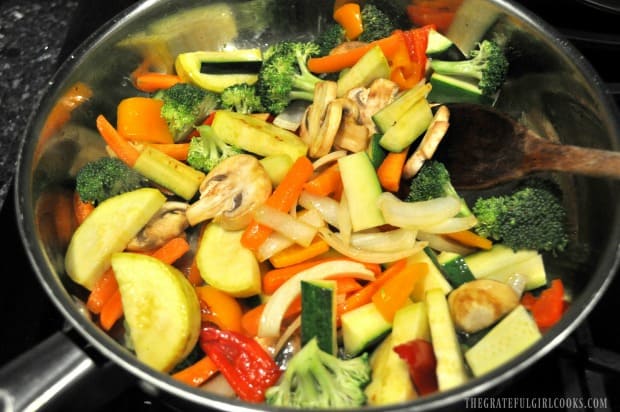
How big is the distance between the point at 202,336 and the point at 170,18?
1.14 meters

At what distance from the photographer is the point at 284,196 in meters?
1.78

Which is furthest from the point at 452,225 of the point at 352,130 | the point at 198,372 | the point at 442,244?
the point at 198,372

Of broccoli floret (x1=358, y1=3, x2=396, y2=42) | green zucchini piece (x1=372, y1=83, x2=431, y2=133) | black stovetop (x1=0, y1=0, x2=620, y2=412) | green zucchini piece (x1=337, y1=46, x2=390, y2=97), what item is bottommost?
black stovetop (x1=0, y1=0, x2=620, y2=412)

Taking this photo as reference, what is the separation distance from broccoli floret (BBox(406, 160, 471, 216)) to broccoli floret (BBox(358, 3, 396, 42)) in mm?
586

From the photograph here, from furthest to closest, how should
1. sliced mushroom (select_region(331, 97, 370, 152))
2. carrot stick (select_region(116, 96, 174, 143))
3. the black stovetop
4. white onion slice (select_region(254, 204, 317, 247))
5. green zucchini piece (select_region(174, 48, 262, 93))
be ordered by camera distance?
green zucchini piece (select_region(174, 48, 262, 93))
carrot stick (select_region(116, 96, 174, 143))
sliced mushroom (select_region(331, 97, 370, 152))
white onion slice (select_region(254, 204, 317, 247))
the black stovetop

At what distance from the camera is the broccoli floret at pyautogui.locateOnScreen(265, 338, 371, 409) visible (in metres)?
1.43

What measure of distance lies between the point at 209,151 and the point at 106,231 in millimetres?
415

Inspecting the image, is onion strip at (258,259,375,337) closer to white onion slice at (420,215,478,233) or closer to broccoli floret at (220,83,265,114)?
white onion slice at (420,215,478,233)

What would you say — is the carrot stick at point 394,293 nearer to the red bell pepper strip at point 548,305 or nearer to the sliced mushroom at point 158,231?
the red bell pepper strip at point 548,305

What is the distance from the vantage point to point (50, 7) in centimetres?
278

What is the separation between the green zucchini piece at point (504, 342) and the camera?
4.72 ft

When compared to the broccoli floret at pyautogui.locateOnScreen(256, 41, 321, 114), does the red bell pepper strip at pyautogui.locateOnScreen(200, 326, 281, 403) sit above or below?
below

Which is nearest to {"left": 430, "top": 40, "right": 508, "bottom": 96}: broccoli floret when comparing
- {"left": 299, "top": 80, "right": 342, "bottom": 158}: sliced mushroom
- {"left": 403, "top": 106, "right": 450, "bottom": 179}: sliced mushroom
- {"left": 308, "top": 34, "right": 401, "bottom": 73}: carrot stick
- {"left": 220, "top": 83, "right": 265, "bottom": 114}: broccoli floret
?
{"left": 308, "top": 34, "right": 401, "bottom": 73}: carrot stick

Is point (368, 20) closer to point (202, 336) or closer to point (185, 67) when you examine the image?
point (185, 67)
